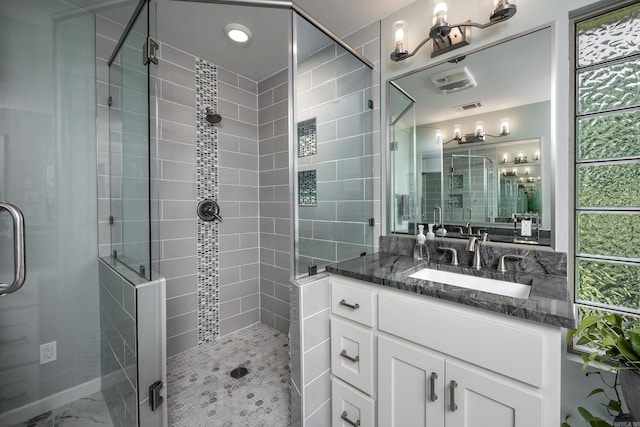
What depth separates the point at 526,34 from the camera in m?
1.23

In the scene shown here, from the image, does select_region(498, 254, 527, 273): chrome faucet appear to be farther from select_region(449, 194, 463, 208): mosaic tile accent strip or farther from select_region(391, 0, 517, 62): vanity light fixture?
select_region(391, 0, 517, 62): vanity light fixture

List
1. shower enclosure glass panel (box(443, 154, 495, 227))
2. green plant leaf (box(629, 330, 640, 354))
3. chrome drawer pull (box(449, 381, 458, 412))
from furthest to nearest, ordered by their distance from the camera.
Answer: shower enclosure glass panel (box(443, 154, 495, 227)) → chrome drawer pull (box(449, 381, 458, 412)) → green plant leaf (box(629, 330, 640, 354))

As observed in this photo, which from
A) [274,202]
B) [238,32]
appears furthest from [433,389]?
[238,32]

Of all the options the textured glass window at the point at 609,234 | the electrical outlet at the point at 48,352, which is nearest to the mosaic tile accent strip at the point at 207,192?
the electrical outlet at the point at 48,352

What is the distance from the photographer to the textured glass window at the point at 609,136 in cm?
104

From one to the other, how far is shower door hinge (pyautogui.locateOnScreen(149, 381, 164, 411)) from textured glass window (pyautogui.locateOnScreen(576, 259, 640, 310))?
1.97 meters

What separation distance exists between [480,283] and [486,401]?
0.48 m

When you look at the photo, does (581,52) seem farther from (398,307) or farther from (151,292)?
(151,292)

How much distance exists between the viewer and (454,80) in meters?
1.46

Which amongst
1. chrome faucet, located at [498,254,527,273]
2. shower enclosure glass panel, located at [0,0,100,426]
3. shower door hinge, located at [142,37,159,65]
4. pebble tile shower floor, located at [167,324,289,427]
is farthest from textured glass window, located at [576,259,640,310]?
shower enclosure glass panel, located at [0,0,100,426]

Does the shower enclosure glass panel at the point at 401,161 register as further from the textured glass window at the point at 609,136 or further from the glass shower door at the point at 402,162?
the textured glass window at the point at 609,136

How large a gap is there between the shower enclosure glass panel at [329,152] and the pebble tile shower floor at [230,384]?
2.93ft

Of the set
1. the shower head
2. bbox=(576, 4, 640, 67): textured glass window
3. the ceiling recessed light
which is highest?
the ceiling recessed light

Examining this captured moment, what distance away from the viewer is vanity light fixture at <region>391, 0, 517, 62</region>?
1.22m
